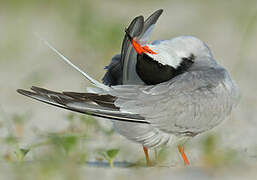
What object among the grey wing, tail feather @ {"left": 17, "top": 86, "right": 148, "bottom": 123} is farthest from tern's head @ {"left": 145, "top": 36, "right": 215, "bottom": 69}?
tail feather @ {"left": 17, "top": 86, "right": 148, "bottom": 123}

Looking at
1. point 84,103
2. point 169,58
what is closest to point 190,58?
point 169,58

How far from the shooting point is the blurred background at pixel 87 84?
89.0 inches

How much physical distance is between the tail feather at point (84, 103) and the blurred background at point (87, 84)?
0.16 meters

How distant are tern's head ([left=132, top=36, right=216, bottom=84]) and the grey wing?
0.07 m

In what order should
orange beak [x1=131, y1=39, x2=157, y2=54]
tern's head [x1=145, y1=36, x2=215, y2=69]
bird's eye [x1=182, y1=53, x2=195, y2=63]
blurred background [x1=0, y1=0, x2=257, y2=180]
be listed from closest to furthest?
1. blurred background [x1=0, y1=0, x2=257, y2=180]
2. orange beak [x1=131, y1=39, x2=157, y2=54]
3. tern's head [x1=145, y1=36, x2=215, y2=69]
4. bird's eye [x1=182, y1=53, x2=195, y2=63]

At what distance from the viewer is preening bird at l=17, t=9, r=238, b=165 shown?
266cm

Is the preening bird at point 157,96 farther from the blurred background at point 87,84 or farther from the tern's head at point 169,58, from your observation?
the blurred background at point 87,84

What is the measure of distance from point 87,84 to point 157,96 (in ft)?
7.70

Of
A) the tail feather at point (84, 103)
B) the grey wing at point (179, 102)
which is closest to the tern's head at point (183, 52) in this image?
the grey wing at point (179, 102)

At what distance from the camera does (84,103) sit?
2623mm

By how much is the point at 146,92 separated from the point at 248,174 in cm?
83

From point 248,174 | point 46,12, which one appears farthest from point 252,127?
point 46,12

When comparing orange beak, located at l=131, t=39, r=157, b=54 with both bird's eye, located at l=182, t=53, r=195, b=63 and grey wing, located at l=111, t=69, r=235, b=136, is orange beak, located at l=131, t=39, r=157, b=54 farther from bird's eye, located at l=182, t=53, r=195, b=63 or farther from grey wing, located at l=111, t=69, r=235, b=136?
bird's eye, located at l=182, t=53, r=195, b=63

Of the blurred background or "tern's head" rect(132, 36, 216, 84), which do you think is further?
"tern's head" rect(132, 36, 216, 84)
